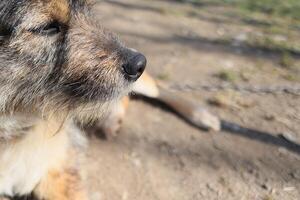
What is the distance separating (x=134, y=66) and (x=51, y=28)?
53cm

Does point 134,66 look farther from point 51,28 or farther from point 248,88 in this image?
point 248,88

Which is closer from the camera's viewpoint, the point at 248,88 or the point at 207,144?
the point at 207,144

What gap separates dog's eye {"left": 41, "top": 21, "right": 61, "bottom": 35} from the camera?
108 inches

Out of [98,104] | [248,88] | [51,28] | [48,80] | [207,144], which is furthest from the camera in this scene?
[248,88]

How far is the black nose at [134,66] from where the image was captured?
114 inches

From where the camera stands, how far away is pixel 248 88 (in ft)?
15.4

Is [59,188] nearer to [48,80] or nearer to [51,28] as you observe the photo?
[48,80]

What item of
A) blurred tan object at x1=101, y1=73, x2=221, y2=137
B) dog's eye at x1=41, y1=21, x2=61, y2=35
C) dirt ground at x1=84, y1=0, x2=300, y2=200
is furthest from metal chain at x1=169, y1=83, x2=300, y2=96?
dog's eye at x1=41, y1=21, x2=61, y2=35

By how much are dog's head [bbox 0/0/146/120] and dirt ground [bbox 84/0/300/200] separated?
789 mm

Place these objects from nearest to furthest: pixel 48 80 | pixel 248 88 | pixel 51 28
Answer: pixel 51 28, pixel 48 80, pixel 248 88

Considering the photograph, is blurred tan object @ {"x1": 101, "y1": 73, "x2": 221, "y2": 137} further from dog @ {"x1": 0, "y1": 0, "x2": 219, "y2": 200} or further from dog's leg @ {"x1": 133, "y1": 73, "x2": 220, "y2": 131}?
dog @ {"x1": 0, "y1": 0, "x2": 219, "y2": 200}

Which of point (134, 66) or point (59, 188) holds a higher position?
point (134, 66)

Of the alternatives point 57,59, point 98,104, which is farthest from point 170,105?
point 57,59

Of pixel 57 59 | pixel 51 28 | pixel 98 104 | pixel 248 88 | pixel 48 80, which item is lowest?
pixel 248 88
